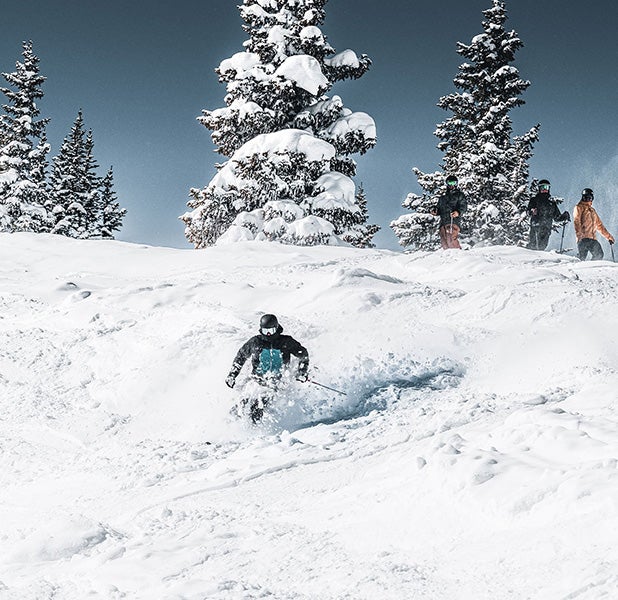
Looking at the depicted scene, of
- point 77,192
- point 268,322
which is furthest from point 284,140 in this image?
point 77,192

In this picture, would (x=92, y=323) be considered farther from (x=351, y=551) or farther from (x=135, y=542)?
(x=351, y=551)

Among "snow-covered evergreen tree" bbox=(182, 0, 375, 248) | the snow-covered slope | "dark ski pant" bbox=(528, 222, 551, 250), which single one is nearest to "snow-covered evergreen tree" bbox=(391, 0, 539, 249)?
"snow-covered evergreen tree" bbox=(182, 0, 375, 248)

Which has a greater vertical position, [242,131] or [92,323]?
[242,131]

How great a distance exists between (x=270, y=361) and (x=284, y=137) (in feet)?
39.8

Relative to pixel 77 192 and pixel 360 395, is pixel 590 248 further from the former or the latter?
pixel 77 192

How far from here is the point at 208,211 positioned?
66.1 ft

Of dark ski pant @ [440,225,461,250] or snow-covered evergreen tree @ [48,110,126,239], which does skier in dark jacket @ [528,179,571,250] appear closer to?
dark ski pant @ [440,225,461,250]

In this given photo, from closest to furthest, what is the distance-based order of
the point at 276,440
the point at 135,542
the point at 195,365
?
the point at 135,542 → the point at 276,440 → the point at 195,365

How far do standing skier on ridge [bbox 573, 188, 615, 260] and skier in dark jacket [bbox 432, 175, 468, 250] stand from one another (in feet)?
8.02

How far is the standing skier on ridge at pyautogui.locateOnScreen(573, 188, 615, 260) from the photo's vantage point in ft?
44.9

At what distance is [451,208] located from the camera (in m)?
14.9

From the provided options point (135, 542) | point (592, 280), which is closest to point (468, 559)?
point (135, 542)

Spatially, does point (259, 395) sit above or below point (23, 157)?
below

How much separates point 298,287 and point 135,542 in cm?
776
